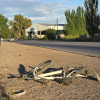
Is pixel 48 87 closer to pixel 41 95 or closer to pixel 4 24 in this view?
pixel 41 95

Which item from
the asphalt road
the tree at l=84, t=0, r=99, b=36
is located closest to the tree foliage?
the tree at l=84, t=0, r=99, b=36

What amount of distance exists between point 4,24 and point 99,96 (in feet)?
295

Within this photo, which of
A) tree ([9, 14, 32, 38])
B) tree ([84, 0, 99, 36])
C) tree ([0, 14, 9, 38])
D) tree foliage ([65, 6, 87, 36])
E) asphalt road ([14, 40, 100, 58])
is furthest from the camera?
tree ([9, 14, 32, 38])

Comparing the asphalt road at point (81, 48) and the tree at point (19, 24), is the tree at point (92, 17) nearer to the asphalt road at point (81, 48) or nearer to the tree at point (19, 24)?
the asphalt road at point (81, 48)

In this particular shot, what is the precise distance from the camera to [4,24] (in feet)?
291

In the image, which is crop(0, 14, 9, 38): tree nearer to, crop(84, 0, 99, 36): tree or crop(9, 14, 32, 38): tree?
crop(9, 14, 32, 38): tree

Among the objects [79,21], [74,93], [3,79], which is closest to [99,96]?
[74,93]

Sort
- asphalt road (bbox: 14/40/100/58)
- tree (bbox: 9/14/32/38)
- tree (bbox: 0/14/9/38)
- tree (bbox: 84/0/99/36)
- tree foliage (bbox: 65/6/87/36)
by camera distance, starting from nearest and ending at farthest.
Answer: asphalt road (bbox: 14/40/100/58) < tree (bbox: 84/0/99/36) < tree foliage (bbox: 65/6/87/36) < tree (bbox: 0/14/9/38) < tree (bbox: 9/14/32/38)

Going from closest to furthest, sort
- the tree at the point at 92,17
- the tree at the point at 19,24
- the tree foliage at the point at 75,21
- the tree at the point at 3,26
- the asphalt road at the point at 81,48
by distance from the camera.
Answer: the asphalt road at the point at 81,48 < the tree at the point at 92,17 < the tree foliage at the point at 75,21 < the tree at the point at 3,26 < the tree at the point at 19,24

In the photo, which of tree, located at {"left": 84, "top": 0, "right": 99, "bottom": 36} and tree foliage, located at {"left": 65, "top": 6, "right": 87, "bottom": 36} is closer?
tree, located at {"left": 84, "top": 0, "right": 99, "bottom": 36}

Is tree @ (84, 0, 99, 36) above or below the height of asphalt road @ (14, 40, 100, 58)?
above

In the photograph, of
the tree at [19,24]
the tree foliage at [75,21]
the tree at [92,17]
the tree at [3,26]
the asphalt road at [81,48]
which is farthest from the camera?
the tree at [19,24]

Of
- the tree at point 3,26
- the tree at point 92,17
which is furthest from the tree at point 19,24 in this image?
the tree at point 92,17

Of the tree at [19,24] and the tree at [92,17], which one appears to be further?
the tree at [19,24]
